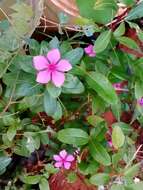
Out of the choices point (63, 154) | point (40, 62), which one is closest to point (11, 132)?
point (63, 154)

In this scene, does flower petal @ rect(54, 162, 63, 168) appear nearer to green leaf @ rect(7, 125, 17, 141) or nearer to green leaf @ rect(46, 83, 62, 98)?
green leaf @ rect(7, 125, 17, 141)

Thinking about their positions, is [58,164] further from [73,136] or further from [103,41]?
[103,41]

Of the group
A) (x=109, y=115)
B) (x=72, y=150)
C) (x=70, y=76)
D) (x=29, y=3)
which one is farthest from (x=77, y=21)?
(x=109, y=115)

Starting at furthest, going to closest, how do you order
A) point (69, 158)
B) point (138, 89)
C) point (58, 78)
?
point (69, 158) → point (138, 89) → point (58, 78)

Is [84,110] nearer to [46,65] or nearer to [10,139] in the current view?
[10,139]

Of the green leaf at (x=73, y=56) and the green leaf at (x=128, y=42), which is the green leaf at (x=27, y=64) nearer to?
the green leaf at (x=73, y=56)

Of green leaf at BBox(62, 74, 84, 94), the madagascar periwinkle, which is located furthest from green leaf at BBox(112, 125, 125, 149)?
green leaf at BBox(62, 74, 84, 94)
